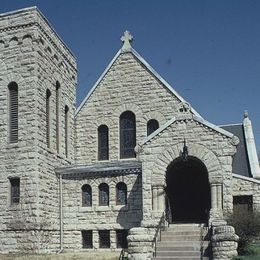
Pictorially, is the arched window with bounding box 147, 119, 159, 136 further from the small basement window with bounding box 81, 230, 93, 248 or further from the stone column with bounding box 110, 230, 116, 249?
the small basement window with bounding box 81, 230, 93, 248

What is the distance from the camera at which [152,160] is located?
24.7 metres

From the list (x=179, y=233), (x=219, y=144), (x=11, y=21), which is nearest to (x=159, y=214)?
(x=179, y=233)

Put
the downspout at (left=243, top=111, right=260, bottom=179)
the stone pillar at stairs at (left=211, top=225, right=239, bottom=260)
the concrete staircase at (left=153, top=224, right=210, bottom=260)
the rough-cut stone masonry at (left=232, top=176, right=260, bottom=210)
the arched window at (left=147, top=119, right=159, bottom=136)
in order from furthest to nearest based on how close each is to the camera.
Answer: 1. the arched window at (left=147, top=119, right=159, bottom=136)
2. the downspout at (left=243, top=111, right=260, bottom=179)
3. the rough-cut stone masonry at (left=232, top=176, right=260, bottom=210)
4. the concrete staircase at (left=153, top=224, right=210, bottom=260)
5. the stone pillar at stairs at (left=211, top=225, right=239, bottom=260)

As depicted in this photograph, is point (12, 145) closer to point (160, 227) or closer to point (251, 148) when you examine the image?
point (160, 227)

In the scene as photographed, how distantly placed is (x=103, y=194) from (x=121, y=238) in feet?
8.34

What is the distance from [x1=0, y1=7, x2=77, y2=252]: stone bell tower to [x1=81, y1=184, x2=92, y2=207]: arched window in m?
1.50

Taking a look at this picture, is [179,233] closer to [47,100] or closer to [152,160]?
[152,160]

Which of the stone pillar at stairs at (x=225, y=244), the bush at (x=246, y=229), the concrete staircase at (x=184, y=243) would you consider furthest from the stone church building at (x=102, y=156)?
the stone pillar at stairs at (x=225, y=244)

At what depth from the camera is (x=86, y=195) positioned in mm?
28906

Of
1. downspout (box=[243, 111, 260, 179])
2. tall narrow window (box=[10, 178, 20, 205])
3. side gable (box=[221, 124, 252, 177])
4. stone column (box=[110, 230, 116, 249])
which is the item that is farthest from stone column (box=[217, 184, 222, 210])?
tall narrow window (box=[10, 178, 20, 205])

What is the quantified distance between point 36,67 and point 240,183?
11.8m

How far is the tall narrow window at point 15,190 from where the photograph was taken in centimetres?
2623

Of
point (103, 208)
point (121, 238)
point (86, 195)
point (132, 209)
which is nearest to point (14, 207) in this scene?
point (86, 195)

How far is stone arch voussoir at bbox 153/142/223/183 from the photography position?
77.9 ft
